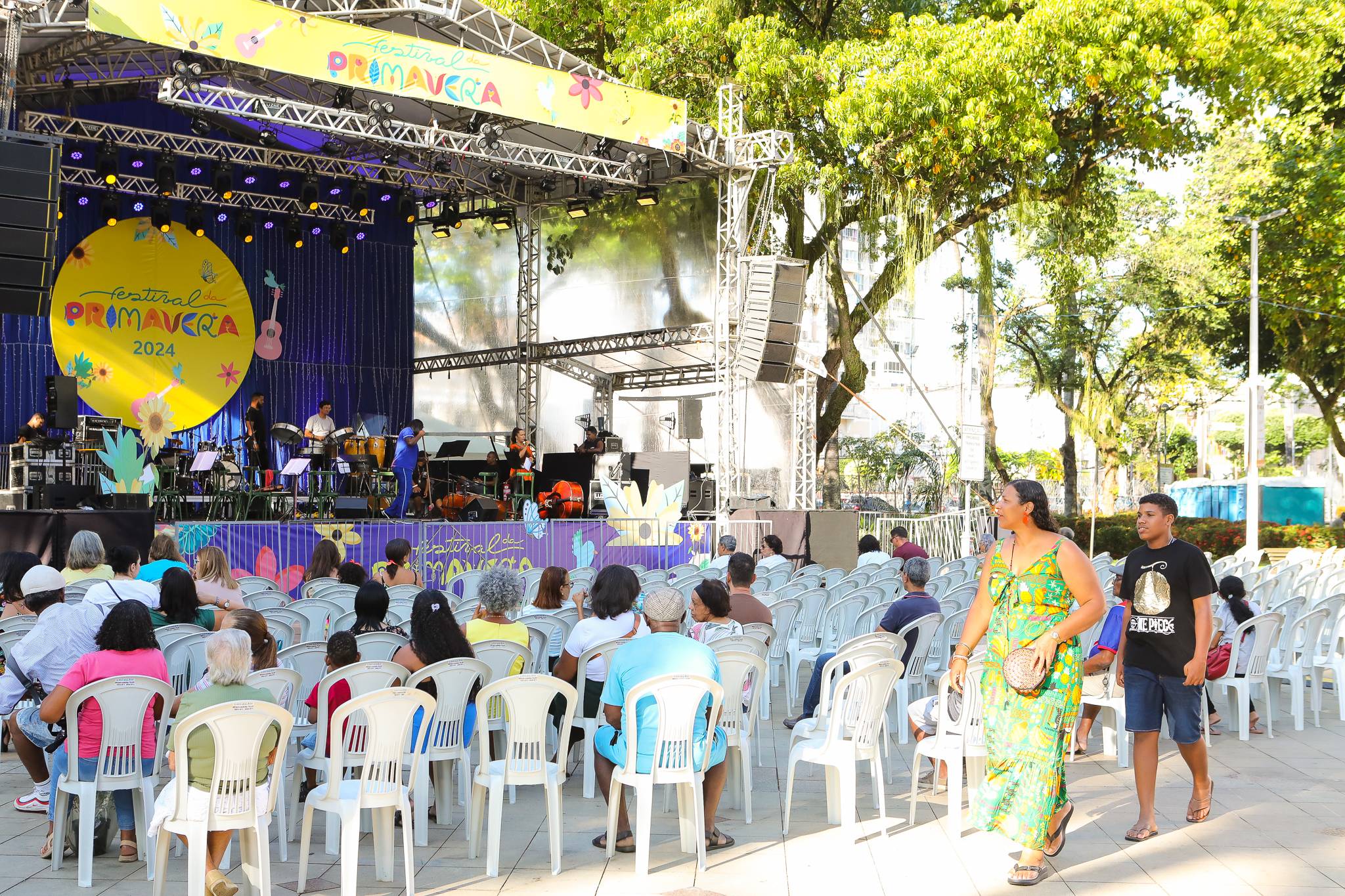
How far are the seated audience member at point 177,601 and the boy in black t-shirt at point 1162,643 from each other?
14.0 ft

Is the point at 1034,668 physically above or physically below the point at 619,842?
above

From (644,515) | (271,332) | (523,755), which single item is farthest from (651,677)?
(271,332)

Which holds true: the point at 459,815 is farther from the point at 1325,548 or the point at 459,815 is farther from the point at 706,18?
the point at 1325,548

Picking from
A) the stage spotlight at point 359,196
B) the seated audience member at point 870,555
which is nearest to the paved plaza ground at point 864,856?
the seated audience member at point 870,555

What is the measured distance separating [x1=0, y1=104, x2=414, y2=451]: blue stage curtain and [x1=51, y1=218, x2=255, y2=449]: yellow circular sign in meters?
0.23

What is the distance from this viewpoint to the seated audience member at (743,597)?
22.4ft

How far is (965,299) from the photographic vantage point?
1373 inches

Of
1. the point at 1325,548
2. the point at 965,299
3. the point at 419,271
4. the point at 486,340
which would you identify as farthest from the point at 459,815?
the point at 965,299

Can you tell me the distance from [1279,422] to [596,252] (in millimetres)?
61771

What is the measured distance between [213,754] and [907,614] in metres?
3.90

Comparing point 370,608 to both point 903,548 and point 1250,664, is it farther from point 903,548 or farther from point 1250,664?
point 903,548

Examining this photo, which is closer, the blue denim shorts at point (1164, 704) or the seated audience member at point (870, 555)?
the blue denim shorts at point (1164, 704)

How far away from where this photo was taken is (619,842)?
16.5 feet

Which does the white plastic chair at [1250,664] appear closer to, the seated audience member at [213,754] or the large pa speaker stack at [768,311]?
the seated audience member at [213,754]
